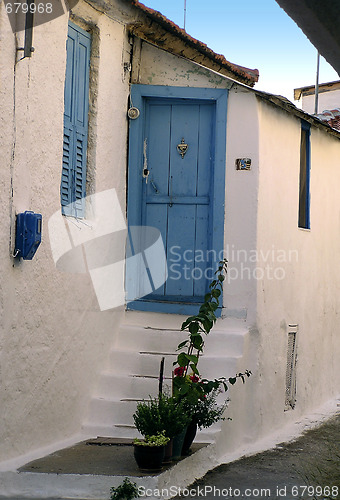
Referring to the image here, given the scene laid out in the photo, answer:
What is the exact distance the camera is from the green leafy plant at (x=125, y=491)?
5.57 m

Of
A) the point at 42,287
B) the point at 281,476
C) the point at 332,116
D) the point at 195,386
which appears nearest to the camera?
the point at 42,287

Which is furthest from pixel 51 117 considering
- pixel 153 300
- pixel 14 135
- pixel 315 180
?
pixel 315 180

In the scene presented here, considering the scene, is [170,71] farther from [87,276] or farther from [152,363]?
[152,363]

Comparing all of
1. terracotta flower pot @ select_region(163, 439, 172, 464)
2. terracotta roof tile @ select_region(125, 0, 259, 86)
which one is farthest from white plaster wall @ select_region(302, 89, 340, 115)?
terracotta flower pot @ select_region(163, 439, 172, 464)

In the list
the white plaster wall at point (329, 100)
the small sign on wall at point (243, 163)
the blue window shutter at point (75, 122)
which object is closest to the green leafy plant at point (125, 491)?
the blue window shutter at point (75, 122)

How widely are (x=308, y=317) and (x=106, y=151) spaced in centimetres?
395

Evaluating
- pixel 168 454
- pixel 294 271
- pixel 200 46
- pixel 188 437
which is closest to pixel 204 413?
pixel 188 437

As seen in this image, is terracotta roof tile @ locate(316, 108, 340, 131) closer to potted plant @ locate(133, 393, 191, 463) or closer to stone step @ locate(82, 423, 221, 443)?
stone step @ locate(82, 423, 221, 443)

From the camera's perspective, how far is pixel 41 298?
6.42 metres

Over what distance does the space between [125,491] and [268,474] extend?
1826 millimetres

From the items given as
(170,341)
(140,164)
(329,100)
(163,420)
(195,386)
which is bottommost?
(163,420)

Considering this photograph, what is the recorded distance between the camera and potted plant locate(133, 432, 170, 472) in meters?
5.85

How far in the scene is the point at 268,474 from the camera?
695 centimetres

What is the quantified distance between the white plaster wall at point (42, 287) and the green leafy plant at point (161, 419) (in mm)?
906
